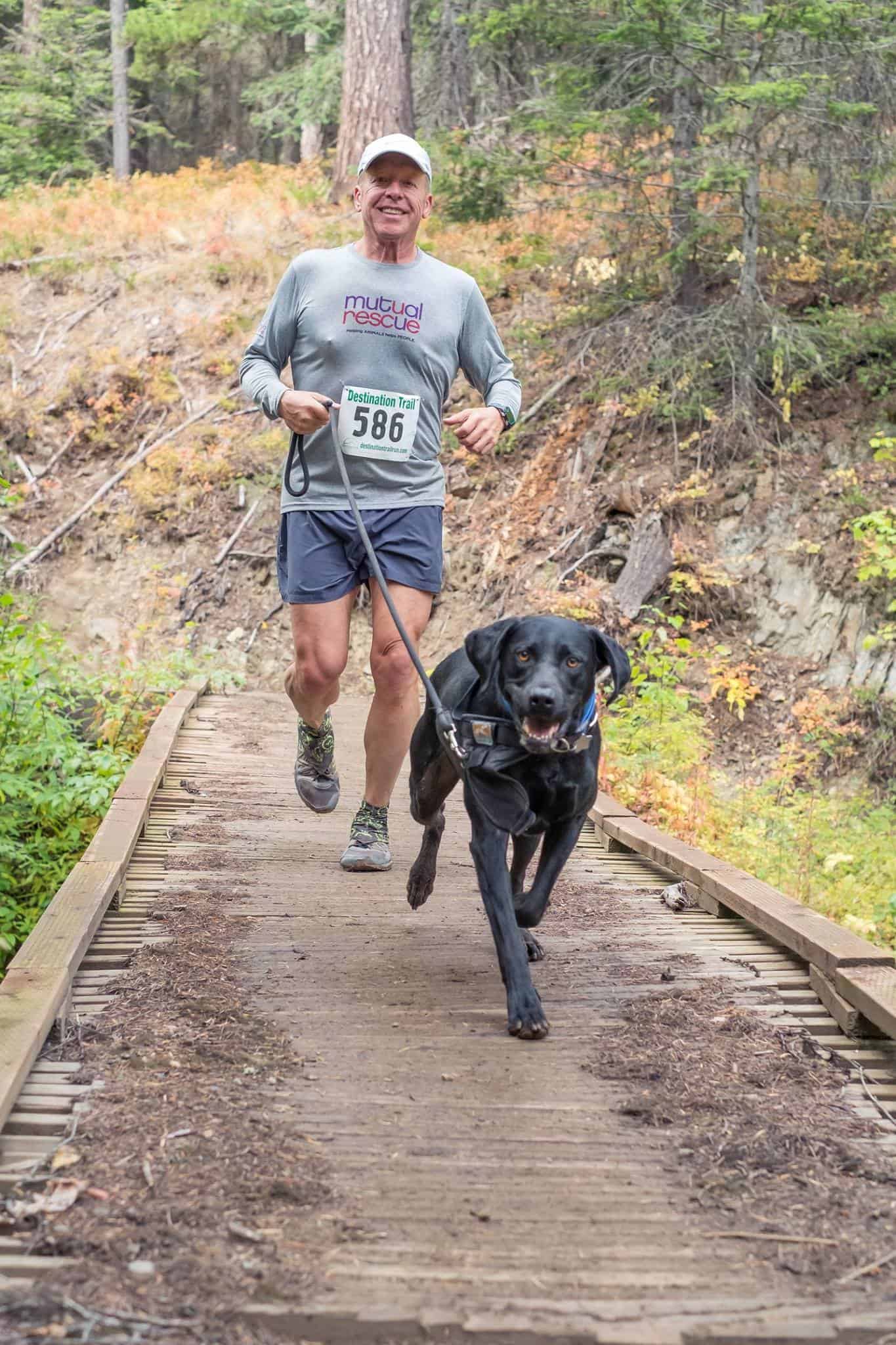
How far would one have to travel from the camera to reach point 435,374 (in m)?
4.60

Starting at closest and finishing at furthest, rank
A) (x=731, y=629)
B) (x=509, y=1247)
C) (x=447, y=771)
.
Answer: (x=509, y=1247), (x=447, y=771), (x=731, y=629)

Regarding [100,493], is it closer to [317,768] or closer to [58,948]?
[317,768]

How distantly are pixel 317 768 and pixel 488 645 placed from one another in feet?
6.37

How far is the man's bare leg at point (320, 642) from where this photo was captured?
473 cm

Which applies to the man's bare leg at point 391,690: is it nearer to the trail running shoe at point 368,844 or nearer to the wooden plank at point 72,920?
the trail running shoe at point 368,844

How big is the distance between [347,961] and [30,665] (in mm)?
4088

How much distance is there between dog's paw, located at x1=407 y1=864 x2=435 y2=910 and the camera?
4344mm

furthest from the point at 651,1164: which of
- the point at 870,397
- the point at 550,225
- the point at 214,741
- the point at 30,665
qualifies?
the point at 550,225

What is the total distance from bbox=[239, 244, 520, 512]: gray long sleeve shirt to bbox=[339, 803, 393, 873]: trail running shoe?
1.35 m

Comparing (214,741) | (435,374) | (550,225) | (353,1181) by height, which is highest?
(550,225)

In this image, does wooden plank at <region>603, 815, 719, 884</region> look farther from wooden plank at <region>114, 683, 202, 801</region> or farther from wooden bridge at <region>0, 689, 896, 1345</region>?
wooden plank at <region>114, 683, 202, 801</region>

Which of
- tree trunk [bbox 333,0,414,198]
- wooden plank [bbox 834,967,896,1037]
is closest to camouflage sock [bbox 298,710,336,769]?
wooden plank [bbox 834,967,896,1037]

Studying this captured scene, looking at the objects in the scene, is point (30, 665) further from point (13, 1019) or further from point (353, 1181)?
point (353, 1181)

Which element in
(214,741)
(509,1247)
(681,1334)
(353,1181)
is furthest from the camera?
(214,741)
